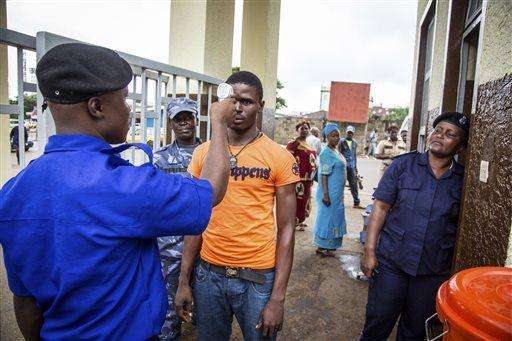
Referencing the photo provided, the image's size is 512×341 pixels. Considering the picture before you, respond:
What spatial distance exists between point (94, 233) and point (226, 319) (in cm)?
120

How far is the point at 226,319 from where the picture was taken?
6.25ft

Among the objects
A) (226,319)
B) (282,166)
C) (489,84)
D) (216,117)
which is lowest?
(226,319)

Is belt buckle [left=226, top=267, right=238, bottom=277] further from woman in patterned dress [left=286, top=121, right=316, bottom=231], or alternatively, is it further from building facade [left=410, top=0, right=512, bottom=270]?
woman in patterned dress [left=286, top=121, right=316, bottom=231]

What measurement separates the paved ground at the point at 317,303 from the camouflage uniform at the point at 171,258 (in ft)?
1.44

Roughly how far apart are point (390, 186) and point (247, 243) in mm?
1172

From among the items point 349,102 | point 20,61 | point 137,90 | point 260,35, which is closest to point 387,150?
point 260,35

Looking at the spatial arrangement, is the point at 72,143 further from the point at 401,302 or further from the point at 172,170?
the point at 401,302

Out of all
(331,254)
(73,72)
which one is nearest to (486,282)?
(73,72)

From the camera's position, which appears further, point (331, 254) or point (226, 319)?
point (331, 254)

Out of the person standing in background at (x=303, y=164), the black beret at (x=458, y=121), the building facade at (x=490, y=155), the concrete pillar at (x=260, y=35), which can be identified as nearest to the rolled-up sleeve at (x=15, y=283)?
the building facade at (x=490, y=155)

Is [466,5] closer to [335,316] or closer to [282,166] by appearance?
[282,166]

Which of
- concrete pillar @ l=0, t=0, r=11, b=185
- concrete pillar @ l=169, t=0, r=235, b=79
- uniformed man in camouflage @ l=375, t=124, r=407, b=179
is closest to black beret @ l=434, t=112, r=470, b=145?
concrete pillar @ l=169, t=0, r=235, b=79

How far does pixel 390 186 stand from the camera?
2.39m

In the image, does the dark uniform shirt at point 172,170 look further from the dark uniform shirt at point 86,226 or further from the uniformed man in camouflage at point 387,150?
the uniformed man in camouflage at point 387,150
